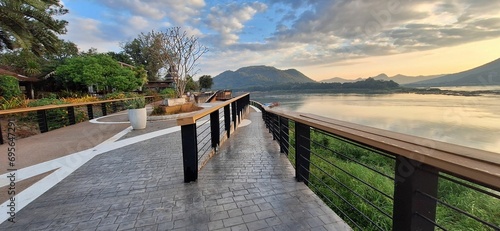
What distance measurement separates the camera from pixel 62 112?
28.3ft

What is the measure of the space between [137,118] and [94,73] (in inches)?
579

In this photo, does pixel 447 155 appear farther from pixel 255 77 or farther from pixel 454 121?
pixel 255 77

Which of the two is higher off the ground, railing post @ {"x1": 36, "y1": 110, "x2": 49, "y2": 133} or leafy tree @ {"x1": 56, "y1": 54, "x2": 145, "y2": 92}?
leafy tree @ {"x1": 56, "y1": 54, "x2": 145, "y2": 92}

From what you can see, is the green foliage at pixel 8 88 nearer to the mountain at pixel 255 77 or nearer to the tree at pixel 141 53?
the tree at pixel 141 53

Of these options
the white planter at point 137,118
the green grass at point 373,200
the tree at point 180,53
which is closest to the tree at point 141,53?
the tree at point 180,53

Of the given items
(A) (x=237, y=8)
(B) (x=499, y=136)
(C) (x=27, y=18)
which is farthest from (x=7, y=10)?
(B) (x=499, y=136)

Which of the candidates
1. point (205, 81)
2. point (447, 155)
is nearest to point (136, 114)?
point (447, 155)

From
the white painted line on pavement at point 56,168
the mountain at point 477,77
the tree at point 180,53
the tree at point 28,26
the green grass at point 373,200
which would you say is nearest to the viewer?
the white painted line on pavement at point 56,168

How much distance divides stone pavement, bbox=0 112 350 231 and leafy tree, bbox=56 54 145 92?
17.3m

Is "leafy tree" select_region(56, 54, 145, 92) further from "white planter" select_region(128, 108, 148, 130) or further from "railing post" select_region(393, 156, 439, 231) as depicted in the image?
"railing post" select_region(393, 156, 439, 231)

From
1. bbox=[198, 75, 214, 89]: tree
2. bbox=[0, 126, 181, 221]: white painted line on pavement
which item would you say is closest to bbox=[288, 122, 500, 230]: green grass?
bbox=[0, 126, 181, 221]: white painted line on pavement

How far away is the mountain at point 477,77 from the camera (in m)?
13.4

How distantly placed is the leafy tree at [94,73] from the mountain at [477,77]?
24.9 m

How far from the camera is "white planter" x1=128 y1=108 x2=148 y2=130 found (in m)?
6.26
